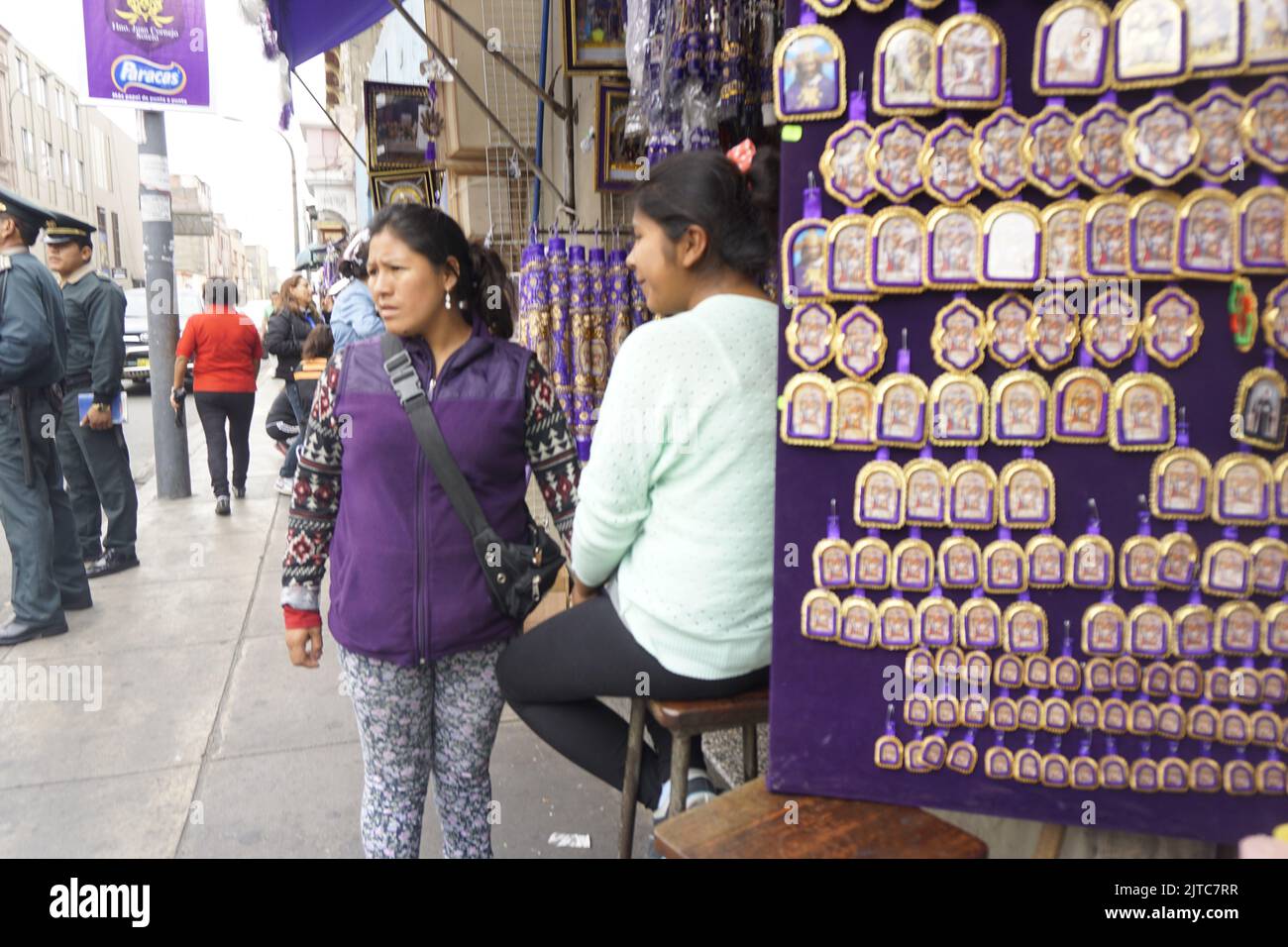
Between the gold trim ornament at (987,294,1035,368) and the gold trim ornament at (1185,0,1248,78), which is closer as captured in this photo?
the gold trim ornament at (1185,0,1248,78)

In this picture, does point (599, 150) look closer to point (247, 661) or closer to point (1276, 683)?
point (247, 661)

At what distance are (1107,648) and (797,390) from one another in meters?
0.68

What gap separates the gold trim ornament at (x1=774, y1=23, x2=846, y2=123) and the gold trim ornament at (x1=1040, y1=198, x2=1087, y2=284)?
1.23 ft

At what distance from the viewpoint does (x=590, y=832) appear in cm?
288

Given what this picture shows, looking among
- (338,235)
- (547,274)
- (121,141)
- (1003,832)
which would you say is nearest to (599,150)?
(547,274)

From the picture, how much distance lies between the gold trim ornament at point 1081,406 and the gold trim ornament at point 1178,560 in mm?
196

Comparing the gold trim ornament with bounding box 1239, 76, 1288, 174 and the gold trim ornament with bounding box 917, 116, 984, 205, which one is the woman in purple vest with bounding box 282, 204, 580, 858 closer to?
the gold trim ornament with bounding box 917, 116, 984, 205

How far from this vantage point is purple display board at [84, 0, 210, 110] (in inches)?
274

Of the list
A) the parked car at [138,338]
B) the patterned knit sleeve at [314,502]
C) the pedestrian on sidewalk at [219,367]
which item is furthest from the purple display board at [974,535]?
the parked car at [138,338]

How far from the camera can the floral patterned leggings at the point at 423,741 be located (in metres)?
2.04

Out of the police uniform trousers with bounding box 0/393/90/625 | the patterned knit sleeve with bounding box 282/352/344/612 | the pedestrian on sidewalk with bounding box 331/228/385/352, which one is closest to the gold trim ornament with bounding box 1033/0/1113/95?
the patterned knit sleeve with bounding box 282/352/344/612

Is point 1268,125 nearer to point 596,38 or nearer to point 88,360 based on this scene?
point 596,38

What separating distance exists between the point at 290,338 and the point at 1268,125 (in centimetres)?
770

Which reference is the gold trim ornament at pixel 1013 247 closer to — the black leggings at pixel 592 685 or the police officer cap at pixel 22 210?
the black leggings at pixel 592 685
